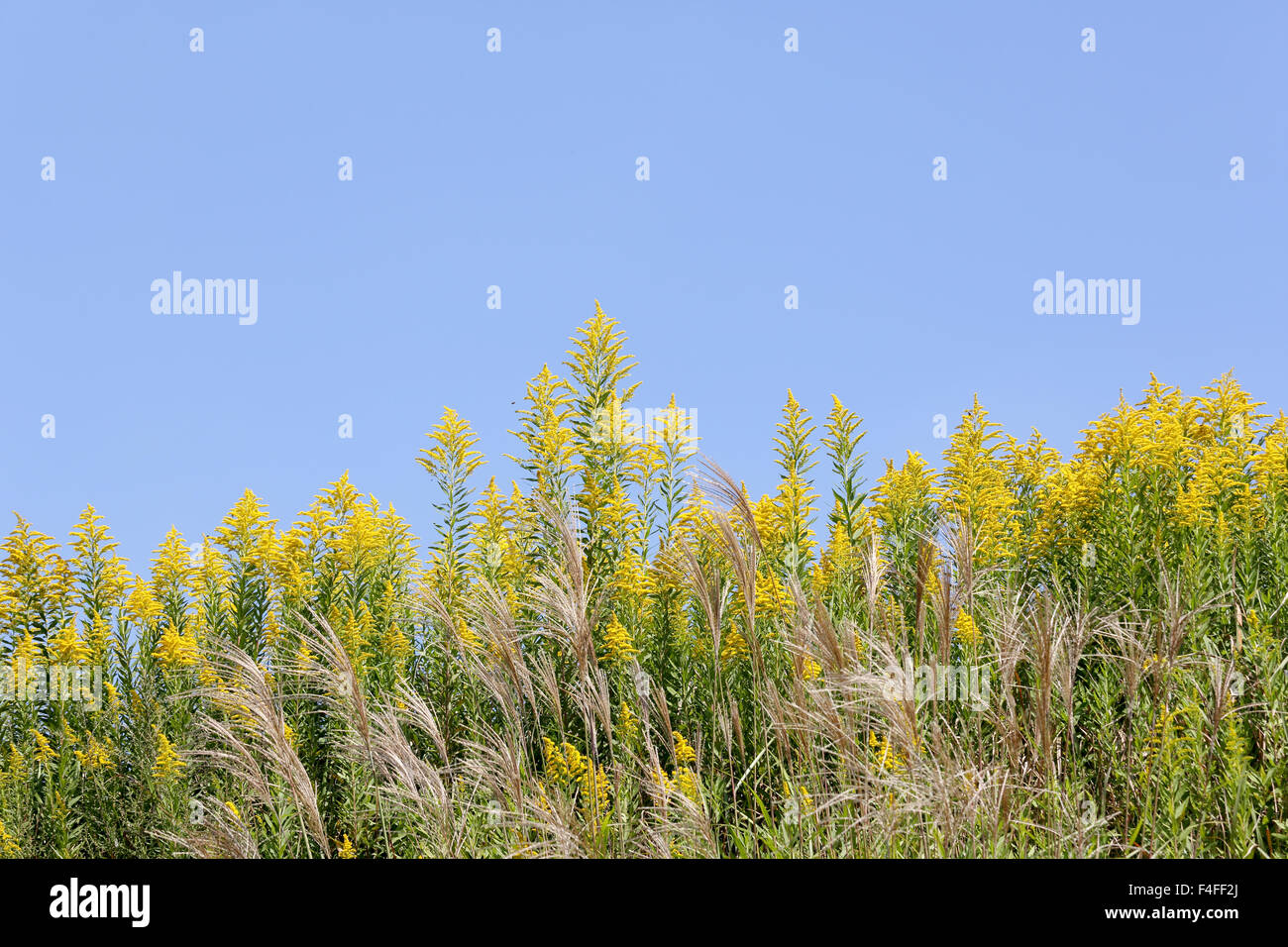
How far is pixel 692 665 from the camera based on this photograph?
5.83 metres

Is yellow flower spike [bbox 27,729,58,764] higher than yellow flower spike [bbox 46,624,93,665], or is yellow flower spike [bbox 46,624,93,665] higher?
yellow flower spike [bbox 46,624,93,665]

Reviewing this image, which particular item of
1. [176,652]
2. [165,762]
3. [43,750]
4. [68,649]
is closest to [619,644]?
[165,762]

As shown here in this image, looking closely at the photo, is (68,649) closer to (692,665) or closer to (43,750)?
(43,750)

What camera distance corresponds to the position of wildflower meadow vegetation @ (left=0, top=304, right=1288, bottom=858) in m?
4.30

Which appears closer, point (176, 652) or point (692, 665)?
point (692, 665)

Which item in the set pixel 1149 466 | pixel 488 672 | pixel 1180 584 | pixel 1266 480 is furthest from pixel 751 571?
pixel 1266 480

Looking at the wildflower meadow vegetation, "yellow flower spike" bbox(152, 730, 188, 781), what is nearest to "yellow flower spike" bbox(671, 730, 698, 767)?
the wildflower meadow vegetation

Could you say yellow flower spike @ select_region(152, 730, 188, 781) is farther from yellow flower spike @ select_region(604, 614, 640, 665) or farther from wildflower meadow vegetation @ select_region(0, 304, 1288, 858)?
yellow flower spike @ select_region(604, 614, 640, 665)

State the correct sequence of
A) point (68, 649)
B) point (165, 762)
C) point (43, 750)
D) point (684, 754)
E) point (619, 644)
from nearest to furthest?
1. point (684, 754)
2. point (619, 644)
3. point (165, 762)
4. point (43, 750)
5. point (68, 649)

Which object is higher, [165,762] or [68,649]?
[68,649]
